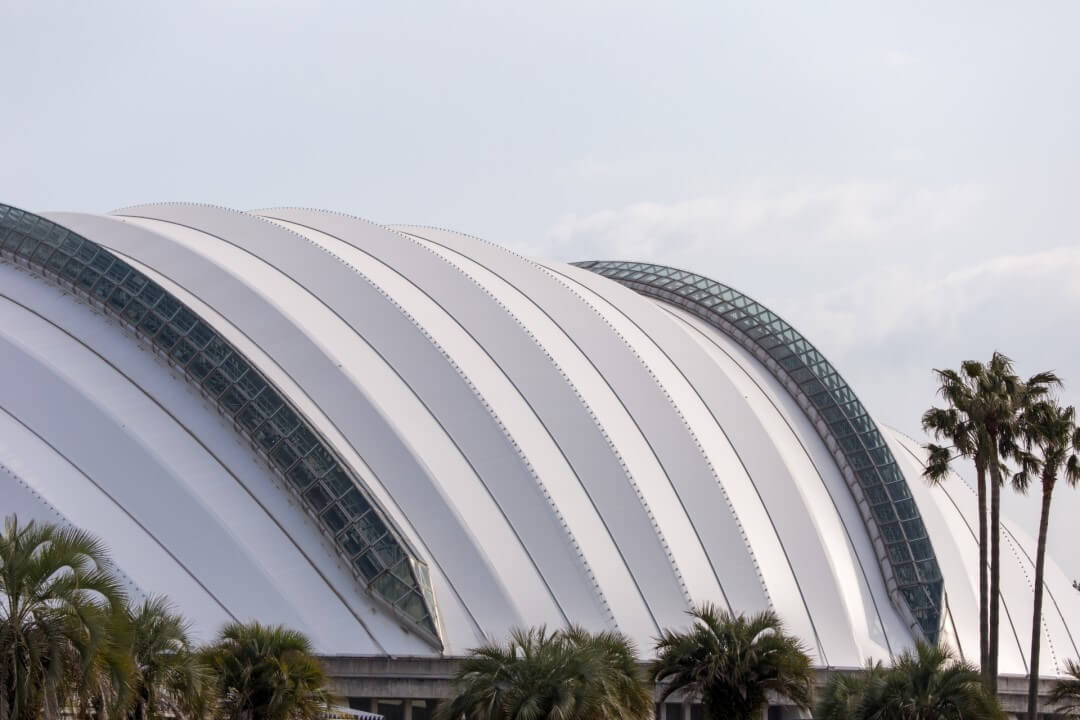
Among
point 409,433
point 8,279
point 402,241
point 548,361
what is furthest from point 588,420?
point 8,279

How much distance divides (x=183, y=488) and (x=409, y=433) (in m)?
6.81

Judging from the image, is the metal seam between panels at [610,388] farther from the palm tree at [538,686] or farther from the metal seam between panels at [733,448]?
the palm tree at [538,686]

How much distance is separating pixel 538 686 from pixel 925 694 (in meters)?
9.13

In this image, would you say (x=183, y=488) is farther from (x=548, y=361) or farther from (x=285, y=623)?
(x=548, y=361)

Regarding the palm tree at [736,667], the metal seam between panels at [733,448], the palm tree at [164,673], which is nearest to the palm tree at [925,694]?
the palm tree at [736,667]

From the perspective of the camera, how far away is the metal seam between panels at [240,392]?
39.4 m

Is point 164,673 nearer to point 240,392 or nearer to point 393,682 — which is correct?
point 393,682

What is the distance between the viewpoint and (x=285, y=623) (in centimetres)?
3756

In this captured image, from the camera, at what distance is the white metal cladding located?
129 ft

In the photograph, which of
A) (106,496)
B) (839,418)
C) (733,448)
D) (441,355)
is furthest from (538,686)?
(839,418)

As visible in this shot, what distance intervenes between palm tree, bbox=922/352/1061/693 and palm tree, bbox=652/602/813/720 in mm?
9945

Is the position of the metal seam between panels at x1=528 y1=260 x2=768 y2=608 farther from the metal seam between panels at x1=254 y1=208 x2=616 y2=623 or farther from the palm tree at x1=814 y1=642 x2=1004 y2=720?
the palm tree at x1=814 y1=642 x2=1004 y2=720

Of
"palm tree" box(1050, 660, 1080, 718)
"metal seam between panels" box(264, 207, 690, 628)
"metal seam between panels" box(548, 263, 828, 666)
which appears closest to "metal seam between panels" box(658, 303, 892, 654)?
"metal seam between panels" box(548, 263, 828, 666)

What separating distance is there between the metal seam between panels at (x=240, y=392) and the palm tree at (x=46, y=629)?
52.7ft
